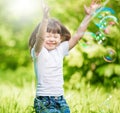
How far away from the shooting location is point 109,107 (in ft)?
15.2

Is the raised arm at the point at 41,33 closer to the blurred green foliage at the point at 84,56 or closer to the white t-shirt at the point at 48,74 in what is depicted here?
the white t-shirt at the point at 48,74

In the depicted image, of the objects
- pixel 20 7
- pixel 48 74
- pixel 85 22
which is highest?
pixel 20 7

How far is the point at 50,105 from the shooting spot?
3.86m

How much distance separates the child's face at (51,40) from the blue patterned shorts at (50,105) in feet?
1.29

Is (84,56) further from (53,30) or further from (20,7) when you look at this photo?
(53,30)

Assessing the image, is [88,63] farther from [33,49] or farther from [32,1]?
[33,49]

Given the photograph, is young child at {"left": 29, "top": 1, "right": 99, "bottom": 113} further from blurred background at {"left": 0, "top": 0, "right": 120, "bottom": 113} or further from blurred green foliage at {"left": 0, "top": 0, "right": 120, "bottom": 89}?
blurred green foliage at {"left": 0, "top": 0, "right": 120, "bottom": 89}

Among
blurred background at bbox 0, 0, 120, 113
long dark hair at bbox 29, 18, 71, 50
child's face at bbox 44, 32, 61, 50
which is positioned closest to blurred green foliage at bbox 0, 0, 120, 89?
blurred background at bbox 0, 0, 120, 113

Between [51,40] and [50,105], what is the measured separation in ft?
1.62

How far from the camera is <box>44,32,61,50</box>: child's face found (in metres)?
3.96

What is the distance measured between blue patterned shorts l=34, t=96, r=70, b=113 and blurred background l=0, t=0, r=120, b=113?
50 centimetres

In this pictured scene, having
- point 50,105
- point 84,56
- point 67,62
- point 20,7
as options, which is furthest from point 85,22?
point 20,7

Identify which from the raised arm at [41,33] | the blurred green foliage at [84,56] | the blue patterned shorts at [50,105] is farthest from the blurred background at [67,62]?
the raised arm at [41,33]

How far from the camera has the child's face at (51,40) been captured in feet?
13.0
